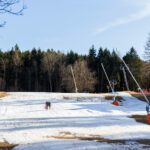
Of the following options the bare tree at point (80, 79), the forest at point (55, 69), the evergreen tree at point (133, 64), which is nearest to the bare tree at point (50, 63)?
the forest at point (55, 69)

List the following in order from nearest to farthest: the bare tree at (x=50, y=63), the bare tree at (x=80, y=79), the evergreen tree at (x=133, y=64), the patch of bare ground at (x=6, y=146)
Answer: the patch of bare ground at (x=6, y=146) < the bare tree at (x=80, y=79) < the evergreen tree at (x=133, y=64) < the bare tree at (x=50, y=63)

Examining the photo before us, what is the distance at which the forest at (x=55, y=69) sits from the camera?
217 ft

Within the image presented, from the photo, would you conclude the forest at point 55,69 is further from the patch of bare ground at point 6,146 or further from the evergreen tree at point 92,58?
the patch of bare ground at point 6,146

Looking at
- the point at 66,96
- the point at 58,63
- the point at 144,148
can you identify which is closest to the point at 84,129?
the point at 144,148

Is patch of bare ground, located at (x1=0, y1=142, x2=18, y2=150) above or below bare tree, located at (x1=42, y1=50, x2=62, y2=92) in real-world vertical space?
below

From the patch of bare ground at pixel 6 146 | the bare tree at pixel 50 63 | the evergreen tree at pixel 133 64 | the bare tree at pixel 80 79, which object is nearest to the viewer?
the patch of bare ground at pixel 6 146

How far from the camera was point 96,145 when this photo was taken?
32.6 feet

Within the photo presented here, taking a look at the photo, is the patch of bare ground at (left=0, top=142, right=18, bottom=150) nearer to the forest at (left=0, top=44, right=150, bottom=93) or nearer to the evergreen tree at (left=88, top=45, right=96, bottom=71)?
the forest at (left=0, top=44, right=150, bottom=93)

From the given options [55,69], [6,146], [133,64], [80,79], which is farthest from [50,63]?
[6,146]

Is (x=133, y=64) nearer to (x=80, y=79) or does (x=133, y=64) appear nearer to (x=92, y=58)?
(x=92, y=58)

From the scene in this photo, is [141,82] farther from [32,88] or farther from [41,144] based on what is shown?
[41,144]

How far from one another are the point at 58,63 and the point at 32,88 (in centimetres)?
1457

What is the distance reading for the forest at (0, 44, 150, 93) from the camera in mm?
66000

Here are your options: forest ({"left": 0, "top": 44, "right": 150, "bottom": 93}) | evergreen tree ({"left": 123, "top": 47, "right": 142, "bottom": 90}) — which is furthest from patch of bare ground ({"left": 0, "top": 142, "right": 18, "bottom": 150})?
evergreen tree ({"left": 123, "top": 47, "right": 142, "bottom": 90})
